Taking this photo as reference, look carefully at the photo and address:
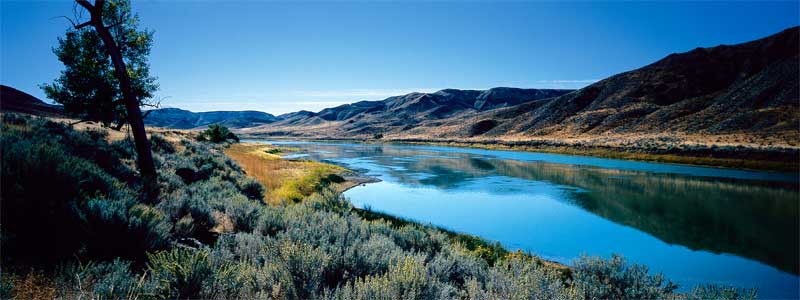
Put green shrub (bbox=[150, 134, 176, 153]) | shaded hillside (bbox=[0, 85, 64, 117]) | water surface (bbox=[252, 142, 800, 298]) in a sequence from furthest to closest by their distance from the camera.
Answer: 1. shaded hillside (bbox=[0, 85, 64, 117])
2. green shrub (bbox=[150, 134, 176, 153])
3. water surface (bbox=[252, 142, 800, 298])

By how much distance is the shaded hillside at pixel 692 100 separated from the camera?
178ft

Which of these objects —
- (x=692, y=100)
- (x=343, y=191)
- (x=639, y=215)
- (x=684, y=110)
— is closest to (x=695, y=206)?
(x=639, y=215)

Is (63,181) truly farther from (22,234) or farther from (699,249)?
(699,249)

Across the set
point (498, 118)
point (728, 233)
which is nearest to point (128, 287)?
point (728, 233)

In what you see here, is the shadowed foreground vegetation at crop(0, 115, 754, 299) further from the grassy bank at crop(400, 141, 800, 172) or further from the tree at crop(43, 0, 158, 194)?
the grassy bank at crop(400, 141, 800, 172)

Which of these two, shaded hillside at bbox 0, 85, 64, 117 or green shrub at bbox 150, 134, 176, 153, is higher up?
shaded hillside at bbox 0, 85, 64, 117

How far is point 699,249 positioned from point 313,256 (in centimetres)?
1576

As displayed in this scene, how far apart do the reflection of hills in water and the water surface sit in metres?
0.05

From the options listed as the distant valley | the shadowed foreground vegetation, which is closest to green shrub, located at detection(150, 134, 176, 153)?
the distant valley

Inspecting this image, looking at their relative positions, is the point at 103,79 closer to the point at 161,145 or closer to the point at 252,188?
the point at 252,188

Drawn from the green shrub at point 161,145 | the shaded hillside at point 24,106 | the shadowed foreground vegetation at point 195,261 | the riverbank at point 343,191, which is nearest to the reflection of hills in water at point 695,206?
the riverbank at point 343,191

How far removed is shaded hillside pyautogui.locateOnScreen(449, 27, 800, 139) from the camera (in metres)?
54.2

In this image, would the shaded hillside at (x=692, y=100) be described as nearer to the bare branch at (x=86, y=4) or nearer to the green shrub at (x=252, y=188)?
the green shrub at (x=252, y=188)

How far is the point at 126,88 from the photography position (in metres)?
10.2
